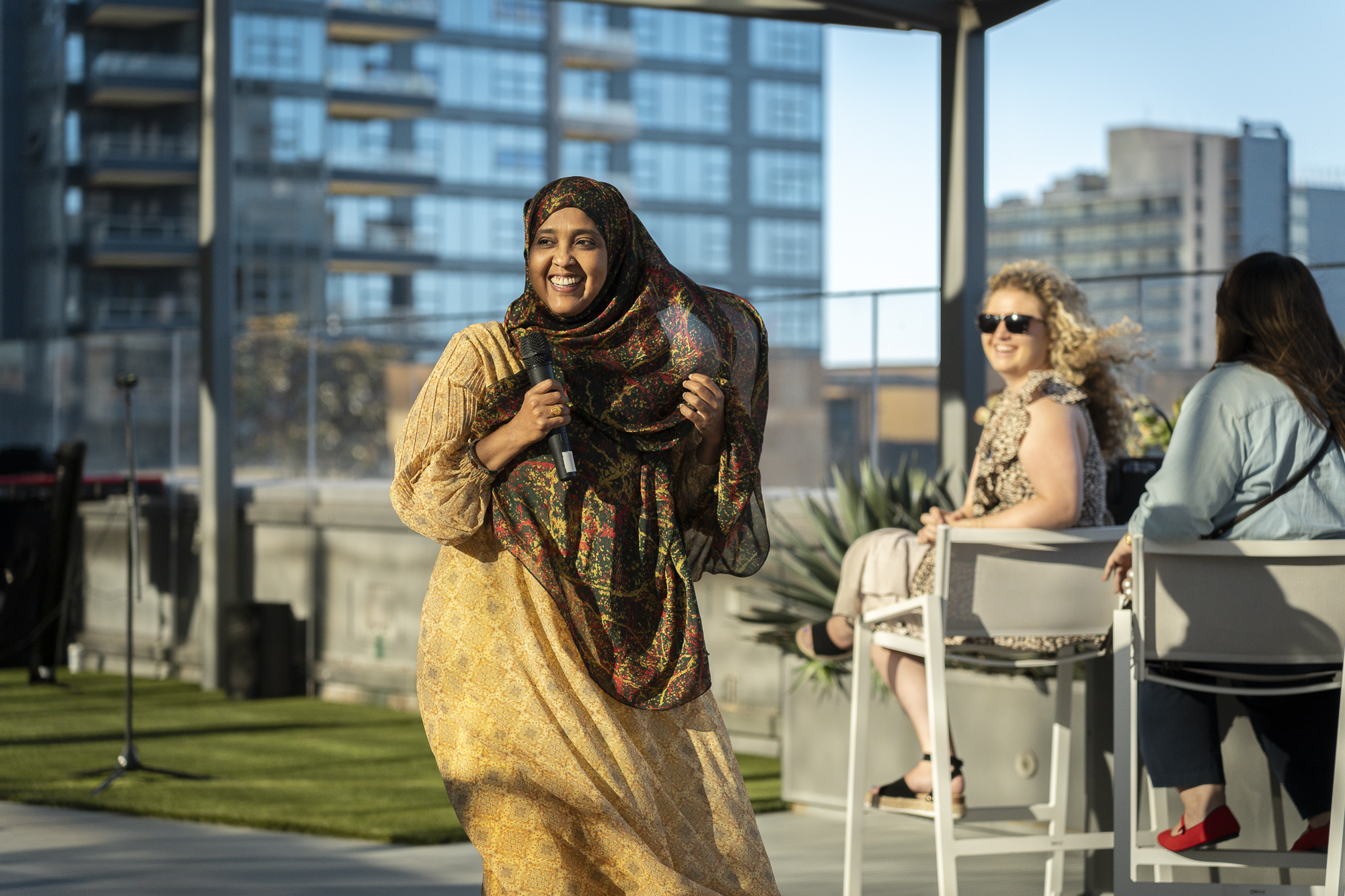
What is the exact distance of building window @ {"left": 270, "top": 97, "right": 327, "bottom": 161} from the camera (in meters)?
64.8

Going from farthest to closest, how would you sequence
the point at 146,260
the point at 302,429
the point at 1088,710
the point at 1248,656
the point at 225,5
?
the point at 146,260
the point at 302,429
the point at 225,5
the point at 1088,710
the point at 1248,656

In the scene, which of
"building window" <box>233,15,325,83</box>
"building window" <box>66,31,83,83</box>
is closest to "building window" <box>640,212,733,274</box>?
"building window" <box>233,15,325,83</box>

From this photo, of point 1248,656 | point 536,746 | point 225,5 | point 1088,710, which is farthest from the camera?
point 225,5

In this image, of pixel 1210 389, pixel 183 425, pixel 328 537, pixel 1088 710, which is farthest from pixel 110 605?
pixel 1210 389

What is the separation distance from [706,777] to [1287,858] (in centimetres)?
131

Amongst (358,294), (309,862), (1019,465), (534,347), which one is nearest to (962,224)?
(1019,465)

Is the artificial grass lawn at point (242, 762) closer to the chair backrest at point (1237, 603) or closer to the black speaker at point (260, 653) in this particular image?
the black speaker at point (260, 653)

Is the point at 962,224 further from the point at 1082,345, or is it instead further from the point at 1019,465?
the point at 1019,465

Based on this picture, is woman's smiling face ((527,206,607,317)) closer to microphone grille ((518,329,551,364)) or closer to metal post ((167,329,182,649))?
microphone grille ((518,329,551,364))

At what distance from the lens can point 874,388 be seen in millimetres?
8055

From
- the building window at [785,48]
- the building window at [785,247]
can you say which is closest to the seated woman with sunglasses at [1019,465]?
the building window at [785,247]

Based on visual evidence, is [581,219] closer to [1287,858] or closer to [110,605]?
[1287,858]

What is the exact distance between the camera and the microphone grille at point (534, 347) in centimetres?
290

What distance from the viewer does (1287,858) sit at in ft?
10.9
